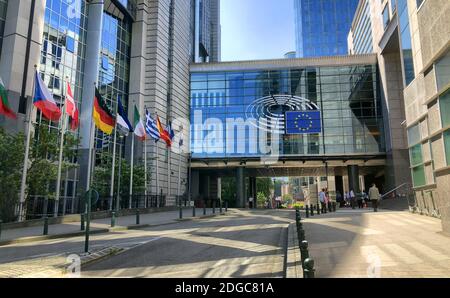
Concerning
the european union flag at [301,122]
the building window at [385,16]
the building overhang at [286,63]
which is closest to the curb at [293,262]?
the european union flag at [301,122]

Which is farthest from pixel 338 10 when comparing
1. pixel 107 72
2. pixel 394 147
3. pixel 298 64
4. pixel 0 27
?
pixel 0 27

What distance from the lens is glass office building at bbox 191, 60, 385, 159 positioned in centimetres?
4994

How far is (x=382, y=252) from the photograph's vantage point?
8766 millimetres

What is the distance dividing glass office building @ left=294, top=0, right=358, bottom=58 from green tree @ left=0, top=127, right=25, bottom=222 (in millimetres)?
129459

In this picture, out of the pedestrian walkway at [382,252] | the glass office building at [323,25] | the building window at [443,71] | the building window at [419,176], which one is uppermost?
the glass office building at [323,25]

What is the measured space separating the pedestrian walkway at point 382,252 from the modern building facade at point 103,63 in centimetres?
2003

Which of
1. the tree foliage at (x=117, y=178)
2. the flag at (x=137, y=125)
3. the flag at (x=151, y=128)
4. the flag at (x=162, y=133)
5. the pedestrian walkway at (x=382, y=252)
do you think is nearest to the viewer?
the pedestrian walkway at (x=382, y=252)

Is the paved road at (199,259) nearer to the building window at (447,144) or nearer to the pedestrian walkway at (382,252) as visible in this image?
the pedestrian walkway at (382,252)

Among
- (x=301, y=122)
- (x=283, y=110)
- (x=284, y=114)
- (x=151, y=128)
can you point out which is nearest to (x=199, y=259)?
(x=151, y=128)

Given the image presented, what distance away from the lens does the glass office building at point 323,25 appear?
134m

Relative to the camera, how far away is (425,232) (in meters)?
11.6

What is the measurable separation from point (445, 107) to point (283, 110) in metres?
40.9

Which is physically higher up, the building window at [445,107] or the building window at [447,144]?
the building window at [445,107]

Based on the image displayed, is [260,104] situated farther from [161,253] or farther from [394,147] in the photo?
[161,253]
